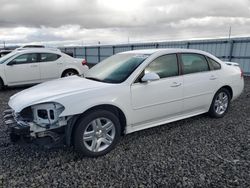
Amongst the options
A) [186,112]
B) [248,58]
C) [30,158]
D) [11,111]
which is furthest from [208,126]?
[248,58]

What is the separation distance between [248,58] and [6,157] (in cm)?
1141

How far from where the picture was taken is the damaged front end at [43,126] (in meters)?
2.94

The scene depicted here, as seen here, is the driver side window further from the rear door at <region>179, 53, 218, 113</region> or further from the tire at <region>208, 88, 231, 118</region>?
the tire at <region>208, 88, 231, 118</region>

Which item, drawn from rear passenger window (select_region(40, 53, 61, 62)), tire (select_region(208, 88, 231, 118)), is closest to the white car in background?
rear passenger window (select_region(40, 53, 61, 62))

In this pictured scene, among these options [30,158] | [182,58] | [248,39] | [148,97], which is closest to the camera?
[30,158]

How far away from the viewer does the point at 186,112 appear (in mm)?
4301

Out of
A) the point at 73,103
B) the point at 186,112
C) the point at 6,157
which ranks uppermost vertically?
the point at 73,103

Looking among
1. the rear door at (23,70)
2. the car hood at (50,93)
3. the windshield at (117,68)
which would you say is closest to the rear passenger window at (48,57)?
the rear door at (23,70)

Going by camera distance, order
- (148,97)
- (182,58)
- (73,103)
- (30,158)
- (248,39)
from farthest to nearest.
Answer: (248,39) < (182,58) < (148,97) < (30,158) < (73,103)

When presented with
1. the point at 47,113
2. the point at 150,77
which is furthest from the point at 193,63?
the point at 47,113

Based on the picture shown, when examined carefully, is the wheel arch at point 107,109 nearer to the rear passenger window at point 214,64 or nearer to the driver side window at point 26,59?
the rear passenger window at point 214,64

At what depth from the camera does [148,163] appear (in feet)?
10.2

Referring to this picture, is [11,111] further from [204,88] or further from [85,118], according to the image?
[204,88]

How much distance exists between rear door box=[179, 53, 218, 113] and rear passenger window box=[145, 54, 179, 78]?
0.19m
